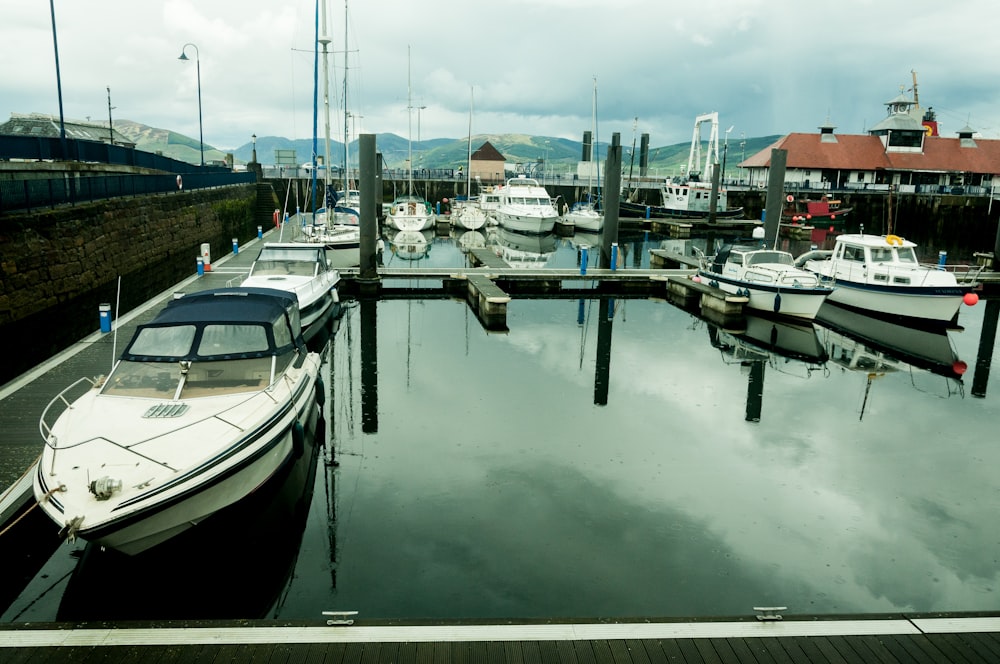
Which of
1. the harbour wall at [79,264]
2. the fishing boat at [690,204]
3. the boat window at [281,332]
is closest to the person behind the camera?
the boat window at [281,332]

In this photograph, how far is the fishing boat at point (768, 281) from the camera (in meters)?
20.9

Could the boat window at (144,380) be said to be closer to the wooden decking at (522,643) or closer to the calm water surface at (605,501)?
the calm water surface at (605,501)

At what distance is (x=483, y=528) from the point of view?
8.77 meters

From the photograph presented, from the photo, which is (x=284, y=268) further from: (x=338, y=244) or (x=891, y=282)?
(x=891, y=282)

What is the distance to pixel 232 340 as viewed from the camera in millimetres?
9586

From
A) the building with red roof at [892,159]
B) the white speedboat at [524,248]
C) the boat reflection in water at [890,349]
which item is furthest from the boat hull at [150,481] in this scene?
the building with red roof at [892,159]

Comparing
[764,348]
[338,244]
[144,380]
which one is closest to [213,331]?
[144,380]

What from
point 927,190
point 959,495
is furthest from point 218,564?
point 927,190

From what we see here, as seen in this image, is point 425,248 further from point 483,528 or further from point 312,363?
point 483,528

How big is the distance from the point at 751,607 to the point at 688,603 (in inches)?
26.4

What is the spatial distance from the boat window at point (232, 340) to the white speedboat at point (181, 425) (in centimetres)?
1

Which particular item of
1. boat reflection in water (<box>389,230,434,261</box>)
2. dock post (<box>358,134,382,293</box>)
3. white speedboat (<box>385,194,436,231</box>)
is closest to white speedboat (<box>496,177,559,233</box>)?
white speedboat (<box>385,194,436,231</box>)

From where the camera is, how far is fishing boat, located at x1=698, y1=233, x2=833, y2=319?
2094 centimetres

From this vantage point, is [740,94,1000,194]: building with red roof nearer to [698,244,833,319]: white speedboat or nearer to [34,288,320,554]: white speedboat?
[698,244,833,319]: white speedboat
